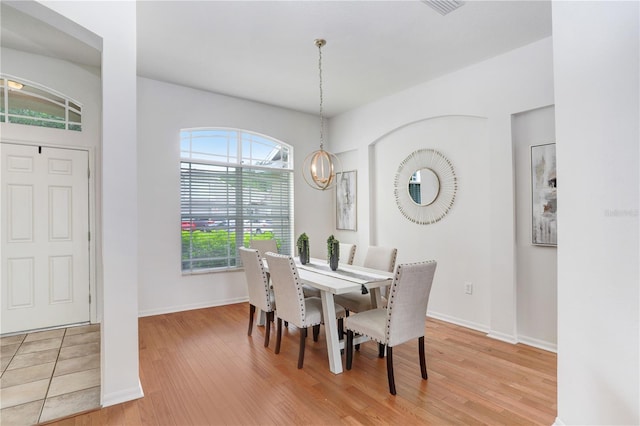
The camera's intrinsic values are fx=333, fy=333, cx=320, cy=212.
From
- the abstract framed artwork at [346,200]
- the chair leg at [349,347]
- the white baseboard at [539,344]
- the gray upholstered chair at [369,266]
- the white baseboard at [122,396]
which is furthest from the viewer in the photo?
the abstract framed artwork at [346,200]

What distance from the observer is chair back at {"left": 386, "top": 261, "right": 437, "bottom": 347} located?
232 centimetres

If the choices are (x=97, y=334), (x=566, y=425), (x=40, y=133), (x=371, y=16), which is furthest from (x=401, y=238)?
(x=40, y=133)

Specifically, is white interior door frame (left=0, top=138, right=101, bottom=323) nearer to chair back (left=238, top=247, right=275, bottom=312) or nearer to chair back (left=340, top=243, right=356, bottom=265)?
chair back (left=238, top=247, right=275, bottom=312)

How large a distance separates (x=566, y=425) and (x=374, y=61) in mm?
3435

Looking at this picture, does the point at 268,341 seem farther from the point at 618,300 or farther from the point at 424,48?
the point at 424,48

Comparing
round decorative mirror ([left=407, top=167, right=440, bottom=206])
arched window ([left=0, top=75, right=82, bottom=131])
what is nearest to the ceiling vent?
round decorative mirror ([left=407, top=167, right=440, bottom=206])

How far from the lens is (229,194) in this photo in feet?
15.9

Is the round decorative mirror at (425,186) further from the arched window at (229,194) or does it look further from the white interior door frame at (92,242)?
the white interior door frame at (92,242)

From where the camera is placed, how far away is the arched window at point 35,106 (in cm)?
347

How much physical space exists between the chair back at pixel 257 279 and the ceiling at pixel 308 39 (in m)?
2.06

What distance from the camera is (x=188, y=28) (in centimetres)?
299

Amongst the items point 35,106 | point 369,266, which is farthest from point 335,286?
point 35,106

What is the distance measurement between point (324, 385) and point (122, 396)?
1.39 metres

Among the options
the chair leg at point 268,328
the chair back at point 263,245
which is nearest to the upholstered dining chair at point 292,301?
the chair leg at point 268,328
